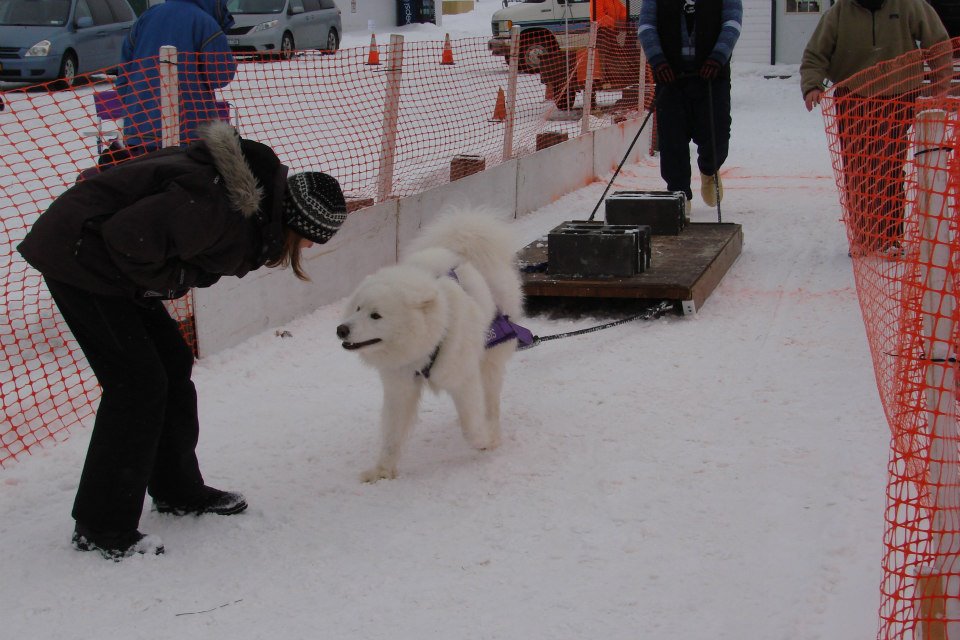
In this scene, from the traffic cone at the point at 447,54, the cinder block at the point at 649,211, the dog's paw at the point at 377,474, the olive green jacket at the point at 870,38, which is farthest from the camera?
the traffic cone at the point at 447,54

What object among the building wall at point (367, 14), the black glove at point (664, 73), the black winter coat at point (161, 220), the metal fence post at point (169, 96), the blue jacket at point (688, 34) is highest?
the building wall at point (367, 14)

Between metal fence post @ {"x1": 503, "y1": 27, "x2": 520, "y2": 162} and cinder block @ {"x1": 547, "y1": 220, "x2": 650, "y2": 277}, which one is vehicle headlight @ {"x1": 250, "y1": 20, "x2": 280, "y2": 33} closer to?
metal fence post @ {"x1": 503, "y1": 27, "x2": 520, "y2": 162}

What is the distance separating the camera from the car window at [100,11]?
15141mm

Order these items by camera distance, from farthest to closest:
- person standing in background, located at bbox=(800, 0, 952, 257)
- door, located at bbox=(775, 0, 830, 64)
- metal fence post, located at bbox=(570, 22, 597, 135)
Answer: door, located at bbox=(775, 0, 830, 64) < metal fence post, located at bbox=(570, 22, 597, 135) < person standing in background, located at bbox=(800, 0, 952, 257)

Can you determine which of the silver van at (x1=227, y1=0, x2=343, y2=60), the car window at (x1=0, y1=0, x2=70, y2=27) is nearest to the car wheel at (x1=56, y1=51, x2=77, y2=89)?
the car window at (x1=0, y1=0, x2=70, y2=27)

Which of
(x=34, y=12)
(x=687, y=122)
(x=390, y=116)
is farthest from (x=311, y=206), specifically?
(x=34, y=12)

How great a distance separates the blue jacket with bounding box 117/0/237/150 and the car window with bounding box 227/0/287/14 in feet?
47.8

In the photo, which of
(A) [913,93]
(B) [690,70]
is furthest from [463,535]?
(B) [690,70]

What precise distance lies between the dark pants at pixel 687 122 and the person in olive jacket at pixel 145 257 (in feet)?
17.8

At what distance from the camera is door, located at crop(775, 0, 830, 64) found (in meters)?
20.5

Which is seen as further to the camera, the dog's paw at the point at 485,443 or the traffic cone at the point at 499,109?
the traffic cone at the point at 499,109

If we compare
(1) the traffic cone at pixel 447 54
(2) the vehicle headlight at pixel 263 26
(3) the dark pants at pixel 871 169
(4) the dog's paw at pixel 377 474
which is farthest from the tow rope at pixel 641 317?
(2) the vehicle headlight at pixel 263 26

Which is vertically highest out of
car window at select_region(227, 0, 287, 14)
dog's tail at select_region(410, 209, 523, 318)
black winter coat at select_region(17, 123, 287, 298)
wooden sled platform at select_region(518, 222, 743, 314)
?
car window at select_region(227, 0, 287, 14)

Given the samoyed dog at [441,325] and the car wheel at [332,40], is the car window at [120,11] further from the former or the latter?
the samoyed dog at [441,325]
